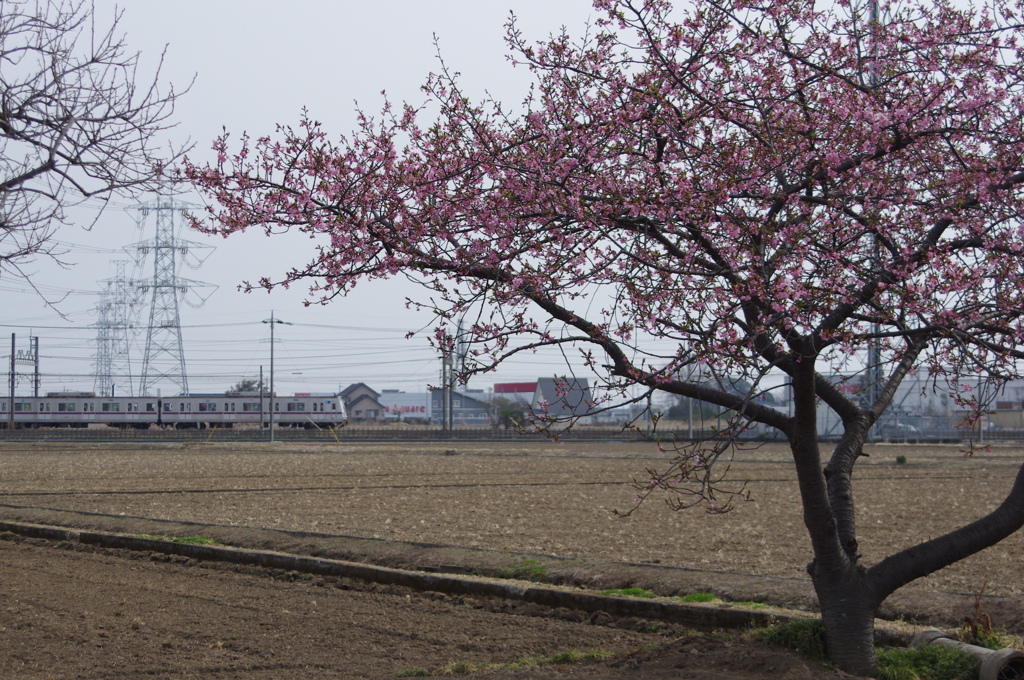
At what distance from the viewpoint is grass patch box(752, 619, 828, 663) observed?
5566mm

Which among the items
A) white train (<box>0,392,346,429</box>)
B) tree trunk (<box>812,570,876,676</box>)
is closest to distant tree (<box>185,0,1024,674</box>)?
tree trunk (<box>812,570,876,676</box>)

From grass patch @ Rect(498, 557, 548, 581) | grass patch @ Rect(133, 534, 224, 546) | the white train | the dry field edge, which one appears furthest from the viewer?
the white train

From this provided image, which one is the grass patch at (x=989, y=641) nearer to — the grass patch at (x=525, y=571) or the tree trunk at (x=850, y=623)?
the tree trunk at (x=850, y=623)

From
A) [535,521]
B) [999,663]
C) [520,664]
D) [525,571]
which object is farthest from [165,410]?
[999,663]

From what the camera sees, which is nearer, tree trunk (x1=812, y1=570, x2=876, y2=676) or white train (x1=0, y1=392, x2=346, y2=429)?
tree trunk (x1=812, y1=570, x2=876, y2=676)

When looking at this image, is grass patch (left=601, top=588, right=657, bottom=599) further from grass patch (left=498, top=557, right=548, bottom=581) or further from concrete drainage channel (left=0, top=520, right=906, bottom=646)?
grass patch (left=498, top=557, right=548, bottom=581)

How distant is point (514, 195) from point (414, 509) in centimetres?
1047

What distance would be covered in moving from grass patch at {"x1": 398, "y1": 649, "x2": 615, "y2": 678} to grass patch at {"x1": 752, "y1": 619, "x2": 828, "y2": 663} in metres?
1.03

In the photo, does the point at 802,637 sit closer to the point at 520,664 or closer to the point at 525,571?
the point at 520,664

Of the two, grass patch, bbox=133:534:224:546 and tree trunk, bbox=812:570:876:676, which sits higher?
tree trunk, bbox=812:570:876:676

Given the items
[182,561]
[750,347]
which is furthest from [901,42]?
[182,561]

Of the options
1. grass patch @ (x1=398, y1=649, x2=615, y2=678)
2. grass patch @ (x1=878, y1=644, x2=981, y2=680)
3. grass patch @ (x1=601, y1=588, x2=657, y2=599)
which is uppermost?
grass patch @ (x1=878, y1=644, x2=981, y2=680)

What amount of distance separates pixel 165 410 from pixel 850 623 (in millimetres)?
78583

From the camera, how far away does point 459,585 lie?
27.6 ft
